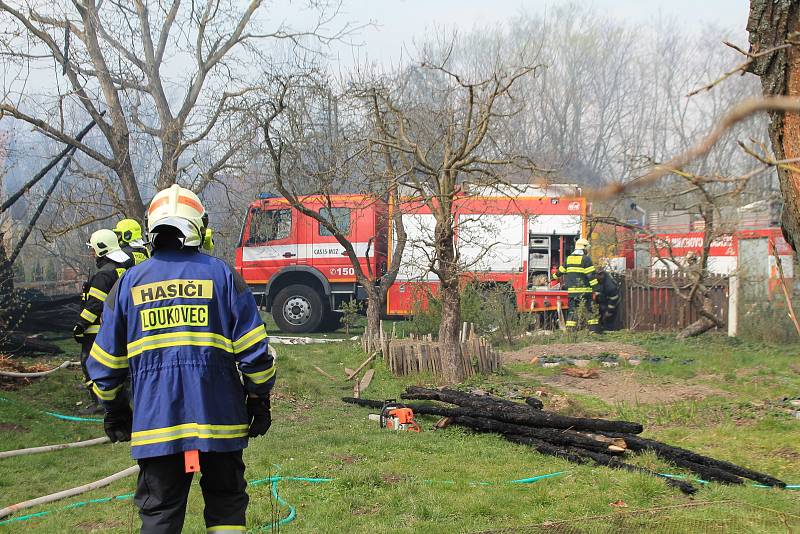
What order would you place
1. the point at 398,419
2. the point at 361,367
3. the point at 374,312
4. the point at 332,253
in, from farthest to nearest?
the point at 332,253 → the point at 374,312 → the point at 361,367 → the point at 398,419

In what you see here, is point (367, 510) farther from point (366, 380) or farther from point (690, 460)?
point (366, 380)

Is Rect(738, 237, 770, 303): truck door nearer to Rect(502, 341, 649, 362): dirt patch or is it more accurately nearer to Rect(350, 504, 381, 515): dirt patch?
Rect(502, 341, 649, 362): dirt patch

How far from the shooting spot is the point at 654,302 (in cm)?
1688

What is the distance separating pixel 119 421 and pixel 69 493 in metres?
2.68

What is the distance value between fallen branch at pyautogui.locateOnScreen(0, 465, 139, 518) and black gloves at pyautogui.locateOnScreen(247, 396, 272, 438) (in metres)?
2.74

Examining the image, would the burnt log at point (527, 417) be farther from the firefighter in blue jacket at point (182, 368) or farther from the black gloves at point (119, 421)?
the black gloves at point (119, 421)

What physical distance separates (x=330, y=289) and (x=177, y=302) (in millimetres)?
14342

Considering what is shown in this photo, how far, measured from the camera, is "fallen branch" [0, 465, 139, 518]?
522 centimetres

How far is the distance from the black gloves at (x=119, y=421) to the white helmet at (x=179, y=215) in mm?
799

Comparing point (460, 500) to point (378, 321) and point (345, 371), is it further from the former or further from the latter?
point (378, 321)

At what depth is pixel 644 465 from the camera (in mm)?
6148

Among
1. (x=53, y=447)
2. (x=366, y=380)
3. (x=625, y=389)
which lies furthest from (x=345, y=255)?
(x=53, y=447)

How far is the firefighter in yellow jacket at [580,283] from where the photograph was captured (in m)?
15.7

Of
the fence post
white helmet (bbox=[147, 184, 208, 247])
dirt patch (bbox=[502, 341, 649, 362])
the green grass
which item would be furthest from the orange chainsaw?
the fence post
